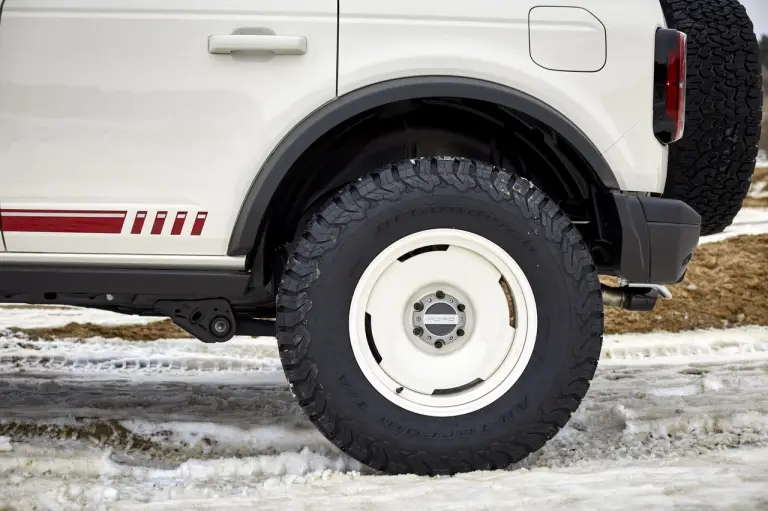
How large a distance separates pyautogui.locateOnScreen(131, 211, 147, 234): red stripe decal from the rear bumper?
4.88 ft

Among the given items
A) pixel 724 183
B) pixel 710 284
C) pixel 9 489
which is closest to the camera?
pixel 9 489

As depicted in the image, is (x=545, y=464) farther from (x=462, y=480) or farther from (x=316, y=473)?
(x=316, y=473)

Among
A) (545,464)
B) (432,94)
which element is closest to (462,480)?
(545,464)

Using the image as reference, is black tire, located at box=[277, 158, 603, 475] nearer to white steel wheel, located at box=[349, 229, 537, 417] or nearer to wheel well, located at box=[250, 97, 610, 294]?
white steel wheel, located at box=[349, 229, 537, 417]

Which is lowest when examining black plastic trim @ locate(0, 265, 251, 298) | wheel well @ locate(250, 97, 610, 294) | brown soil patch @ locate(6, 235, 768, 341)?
brown soil patch @ locate(6, 235, 768, 341)

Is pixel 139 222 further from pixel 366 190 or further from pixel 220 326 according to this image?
pixel 366 190

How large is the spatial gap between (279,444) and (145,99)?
1.31m

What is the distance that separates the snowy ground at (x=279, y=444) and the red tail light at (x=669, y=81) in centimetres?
110

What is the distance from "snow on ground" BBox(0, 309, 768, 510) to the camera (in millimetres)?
2115

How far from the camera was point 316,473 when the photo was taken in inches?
91.6

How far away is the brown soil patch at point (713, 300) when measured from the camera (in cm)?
538

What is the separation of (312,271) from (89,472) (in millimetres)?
995

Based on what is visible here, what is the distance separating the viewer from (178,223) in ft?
7.59

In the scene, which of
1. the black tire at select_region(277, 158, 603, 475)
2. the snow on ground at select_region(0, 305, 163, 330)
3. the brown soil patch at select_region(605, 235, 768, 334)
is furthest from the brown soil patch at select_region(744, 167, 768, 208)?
the black tire at select_region(277, 158, 603, 475)
